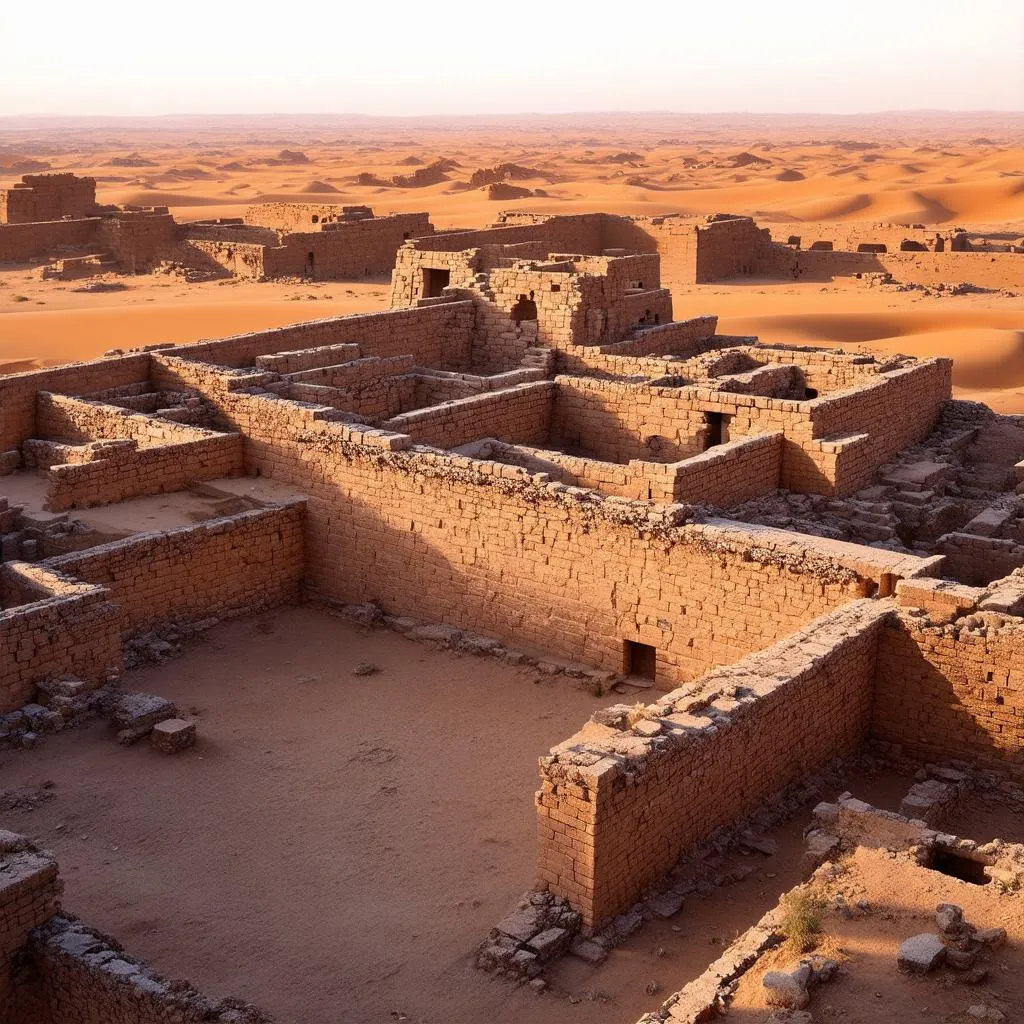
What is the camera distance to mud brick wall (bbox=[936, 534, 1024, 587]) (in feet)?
41.9

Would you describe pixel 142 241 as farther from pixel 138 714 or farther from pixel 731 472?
pixel 138 714

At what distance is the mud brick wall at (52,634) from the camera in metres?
11.4

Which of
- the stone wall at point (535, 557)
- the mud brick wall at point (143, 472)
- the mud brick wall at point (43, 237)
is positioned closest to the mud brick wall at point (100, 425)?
the mud brick wall at point (143, 472)

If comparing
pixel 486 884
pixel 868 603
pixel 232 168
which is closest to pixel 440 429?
pixel 868 603

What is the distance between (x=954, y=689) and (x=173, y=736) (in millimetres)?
6299

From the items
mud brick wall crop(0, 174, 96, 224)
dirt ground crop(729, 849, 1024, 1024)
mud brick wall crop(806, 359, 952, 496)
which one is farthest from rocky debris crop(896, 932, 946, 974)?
mud brick wall crop(0, 174, 96, 224)

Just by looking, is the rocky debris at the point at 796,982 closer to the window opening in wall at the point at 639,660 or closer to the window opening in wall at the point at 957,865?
the window opening in wall at the point at 957,865

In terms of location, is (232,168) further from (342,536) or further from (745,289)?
(342,536)

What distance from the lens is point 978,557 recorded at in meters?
13.0

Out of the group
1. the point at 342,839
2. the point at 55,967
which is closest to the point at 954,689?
the point at 342,839

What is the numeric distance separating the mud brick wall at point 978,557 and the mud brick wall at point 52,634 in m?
7.90

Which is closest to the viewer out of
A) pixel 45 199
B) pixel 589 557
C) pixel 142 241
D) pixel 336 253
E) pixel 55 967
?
pixel 55 967

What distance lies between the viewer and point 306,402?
15969 mm

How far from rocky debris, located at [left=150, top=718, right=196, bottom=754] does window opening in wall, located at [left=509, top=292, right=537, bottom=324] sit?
10.1 metres
